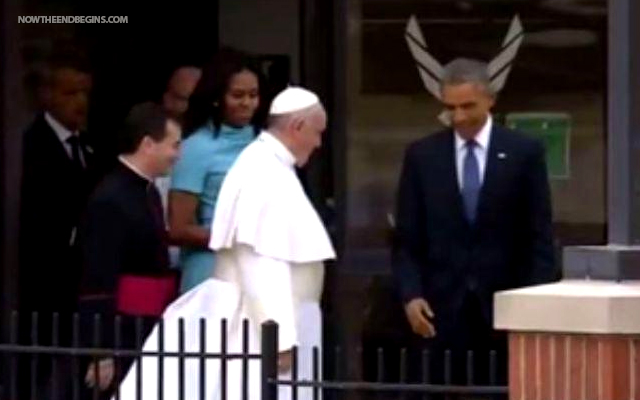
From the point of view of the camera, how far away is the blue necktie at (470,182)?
8.52 meters

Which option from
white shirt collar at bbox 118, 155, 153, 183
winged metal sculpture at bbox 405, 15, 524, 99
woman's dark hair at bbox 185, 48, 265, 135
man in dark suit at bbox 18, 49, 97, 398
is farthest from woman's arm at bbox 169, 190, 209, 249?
winged metal sculpture at bbox 405, 15, 524, 99

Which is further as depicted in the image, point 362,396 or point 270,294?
Result: point 362,396

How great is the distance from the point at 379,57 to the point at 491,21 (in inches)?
21.6

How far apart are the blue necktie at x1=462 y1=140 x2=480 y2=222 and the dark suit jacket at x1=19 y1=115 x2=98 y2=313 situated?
2041 millimetres

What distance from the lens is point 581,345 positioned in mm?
5656

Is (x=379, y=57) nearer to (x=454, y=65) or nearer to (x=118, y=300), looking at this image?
(x=454, y=65)

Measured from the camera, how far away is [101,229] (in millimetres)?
8148

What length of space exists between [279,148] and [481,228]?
0.97 metres

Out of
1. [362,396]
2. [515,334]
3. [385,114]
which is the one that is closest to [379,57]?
[385,114]

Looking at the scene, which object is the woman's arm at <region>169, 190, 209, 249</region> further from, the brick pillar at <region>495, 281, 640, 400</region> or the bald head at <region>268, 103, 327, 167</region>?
the brick pillar at <region>495, 281, 640, 400</region>

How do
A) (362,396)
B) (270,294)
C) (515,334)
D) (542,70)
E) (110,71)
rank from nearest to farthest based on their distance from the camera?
(515,334) < (270,294) < (362,396) < (542,70) < (110,71)

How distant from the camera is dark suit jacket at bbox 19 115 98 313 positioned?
32.0ft

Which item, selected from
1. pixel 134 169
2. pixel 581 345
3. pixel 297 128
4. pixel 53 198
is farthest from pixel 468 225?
pixel 581 345

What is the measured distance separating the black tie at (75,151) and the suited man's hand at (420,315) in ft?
6.38
